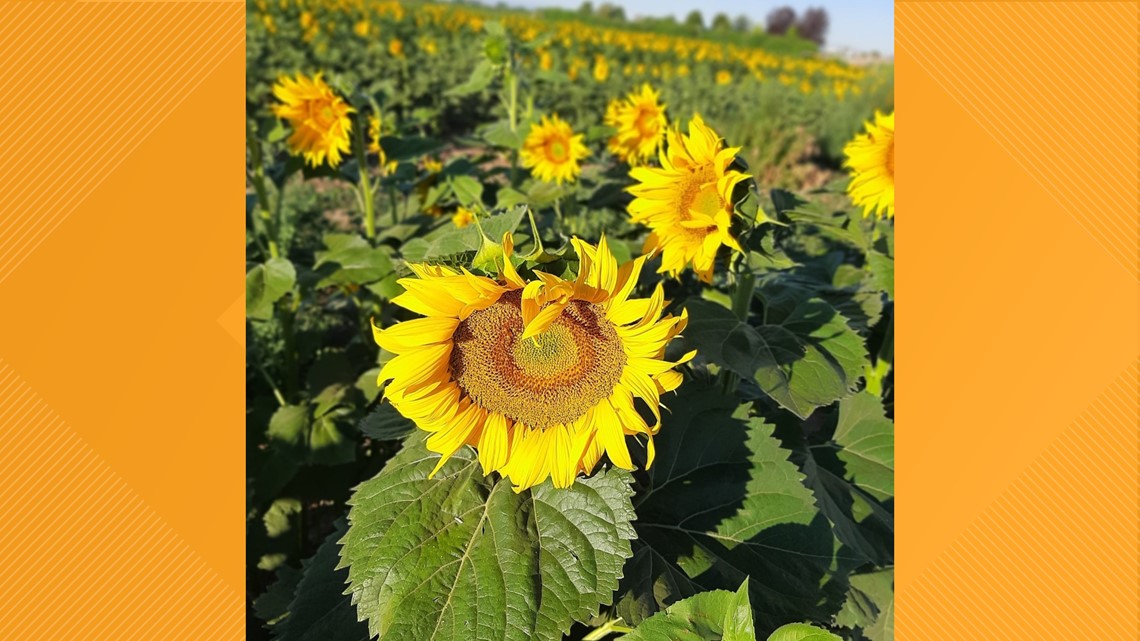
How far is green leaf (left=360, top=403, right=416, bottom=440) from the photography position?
1603 millimetres

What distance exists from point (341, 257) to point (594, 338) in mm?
1718

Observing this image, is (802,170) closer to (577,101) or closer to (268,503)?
(577,101)

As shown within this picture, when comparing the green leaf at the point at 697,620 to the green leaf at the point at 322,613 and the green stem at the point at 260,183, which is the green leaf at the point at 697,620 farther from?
the green stem at the point at 260,183

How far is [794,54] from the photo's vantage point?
29.7 meters

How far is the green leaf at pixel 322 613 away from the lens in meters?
1.62

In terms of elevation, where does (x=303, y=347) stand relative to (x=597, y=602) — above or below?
below

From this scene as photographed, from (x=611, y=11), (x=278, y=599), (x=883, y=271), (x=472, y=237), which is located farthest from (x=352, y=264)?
(x=611, y=11)

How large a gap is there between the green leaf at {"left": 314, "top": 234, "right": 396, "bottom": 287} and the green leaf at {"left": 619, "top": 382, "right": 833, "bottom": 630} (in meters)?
1.30

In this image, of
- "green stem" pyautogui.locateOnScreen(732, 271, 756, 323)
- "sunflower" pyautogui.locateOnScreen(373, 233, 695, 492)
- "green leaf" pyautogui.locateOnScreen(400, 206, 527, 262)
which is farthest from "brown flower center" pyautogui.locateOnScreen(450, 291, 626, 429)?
"green stem" pyautogui.locateOnScreen(732, 271, 756, 323)

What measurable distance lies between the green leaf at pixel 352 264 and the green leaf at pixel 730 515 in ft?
4.26

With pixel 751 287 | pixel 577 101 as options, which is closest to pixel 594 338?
pixel 751 287

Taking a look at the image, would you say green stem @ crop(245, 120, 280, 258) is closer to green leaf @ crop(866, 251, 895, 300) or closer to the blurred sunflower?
the blurred sunflower

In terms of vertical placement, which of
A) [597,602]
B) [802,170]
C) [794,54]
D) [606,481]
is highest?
[606,481]

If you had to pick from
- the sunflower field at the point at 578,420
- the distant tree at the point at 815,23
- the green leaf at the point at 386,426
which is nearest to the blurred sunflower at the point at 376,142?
the sunflower field at the point at 578,420
